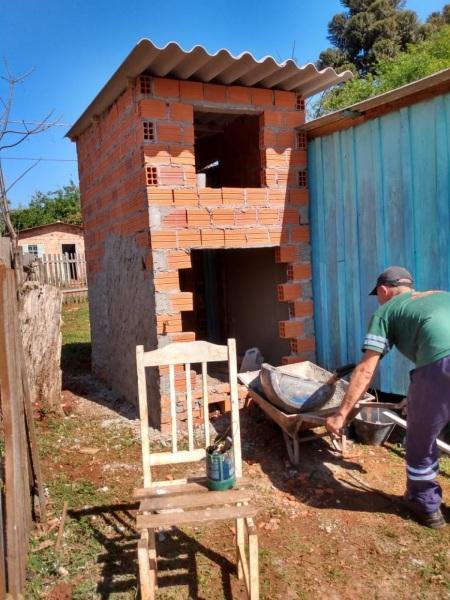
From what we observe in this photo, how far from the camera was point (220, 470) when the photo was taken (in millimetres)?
2854

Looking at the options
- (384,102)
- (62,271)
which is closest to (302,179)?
(384,102)

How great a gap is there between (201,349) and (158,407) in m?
2.36

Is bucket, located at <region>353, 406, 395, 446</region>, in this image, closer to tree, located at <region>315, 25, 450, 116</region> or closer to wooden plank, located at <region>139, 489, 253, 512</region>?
wooden plank, located at <region>139, 489, 253, 512</region>

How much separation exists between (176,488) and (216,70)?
4.10m

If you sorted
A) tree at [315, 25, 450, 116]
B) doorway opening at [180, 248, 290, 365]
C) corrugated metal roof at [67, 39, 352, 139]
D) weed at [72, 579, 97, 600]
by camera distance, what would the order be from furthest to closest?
tree at [315, 25, 450, 116]
doorway opening at [180, 248, 290, 365]
corrugated metal roof at [67, 39, 352, 139]
weed at [72, 579, 97, 600]

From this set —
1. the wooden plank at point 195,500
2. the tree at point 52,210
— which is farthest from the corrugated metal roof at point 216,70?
the tree at point 52,210

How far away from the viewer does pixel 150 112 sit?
4.98m

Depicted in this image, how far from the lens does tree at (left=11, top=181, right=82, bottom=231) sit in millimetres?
33812

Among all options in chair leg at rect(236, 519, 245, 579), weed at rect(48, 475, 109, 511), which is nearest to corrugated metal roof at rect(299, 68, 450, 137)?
chair leg at rect(236, 519, 245, 579)

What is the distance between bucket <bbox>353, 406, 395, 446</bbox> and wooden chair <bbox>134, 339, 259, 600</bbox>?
83.8 inches

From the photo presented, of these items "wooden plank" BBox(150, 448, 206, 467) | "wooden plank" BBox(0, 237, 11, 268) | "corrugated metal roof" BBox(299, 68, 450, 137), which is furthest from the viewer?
"corrugated metal roof" BBox(299, 68, 450, 137)

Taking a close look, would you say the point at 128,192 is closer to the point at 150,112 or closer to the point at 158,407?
the point at 150,112

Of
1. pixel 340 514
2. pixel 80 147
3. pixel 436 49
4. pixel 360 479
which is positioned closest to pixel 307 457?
pixel 360 479

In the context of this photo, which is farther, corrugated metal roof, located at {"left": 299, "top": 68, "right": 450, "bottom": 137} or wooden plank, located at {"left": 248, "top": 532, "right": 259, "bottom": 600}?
corrugated metal roof, located at {"left": 299, "top": 68, "right": 450, "bottom": 137}
